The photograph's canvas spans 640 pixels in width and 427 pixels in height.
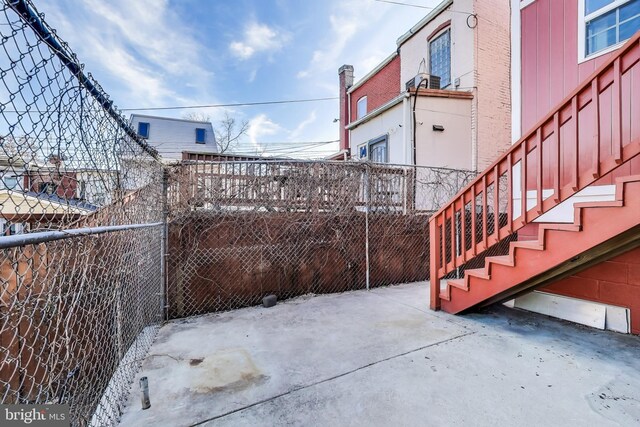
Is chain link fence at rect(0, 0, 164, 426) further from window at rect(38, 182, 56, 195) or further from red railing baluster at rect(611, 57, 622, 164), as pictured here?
red railing baluster at rect(611, 57, 622, 164)

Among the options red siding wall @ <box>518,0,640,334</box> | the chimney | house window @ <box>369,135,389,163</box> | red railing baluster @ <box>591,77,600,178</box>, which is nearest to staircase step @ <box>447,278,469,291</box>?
red siding wall @ <box>518,0,640,334</box>

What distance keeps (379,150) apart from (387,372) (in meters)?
6.60

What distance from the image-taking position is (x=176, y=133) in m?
20.0

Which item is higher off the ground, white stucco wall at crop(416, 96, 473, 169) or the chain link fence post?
white stucco wall at crop(416, 96, 473, 169)

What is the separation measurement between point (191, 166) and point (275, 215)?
1.27 m

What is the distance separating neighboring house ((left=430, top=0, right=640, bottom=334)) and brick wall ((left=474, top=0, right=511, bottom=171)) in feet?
10.0

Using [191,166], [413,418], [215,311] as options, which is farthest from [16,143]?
[215,311]

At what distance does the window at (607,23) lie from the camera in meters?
3.13

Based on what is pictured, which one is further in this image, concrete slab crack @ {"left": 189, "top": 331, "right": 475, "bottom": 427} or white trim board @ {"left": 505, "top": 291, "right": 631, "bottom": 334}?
white trim board @ {"left": 505, "top": 291, "right": 631, "bottom": 334}

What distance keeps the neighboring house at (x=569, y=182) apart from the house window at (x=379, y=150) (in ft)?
11.8

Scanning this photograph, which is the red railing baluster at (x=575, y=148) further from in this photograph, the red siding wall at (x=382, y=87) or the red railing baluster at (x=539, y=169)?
the red siding wall at (x=382, y=87)

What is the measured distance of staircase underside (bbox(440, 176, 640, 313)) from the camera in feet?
7.13

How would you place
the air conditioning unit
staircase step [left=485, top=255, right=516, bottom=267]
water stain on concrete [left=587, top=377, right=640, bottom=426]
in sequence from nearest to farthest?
water stain on concrete [left=587, top=377, right=640, bottom=426], staircase step [left=485, top=255, right=516, bottom=267], the air conditioning unit

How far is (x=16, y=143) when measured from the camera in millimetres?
978
